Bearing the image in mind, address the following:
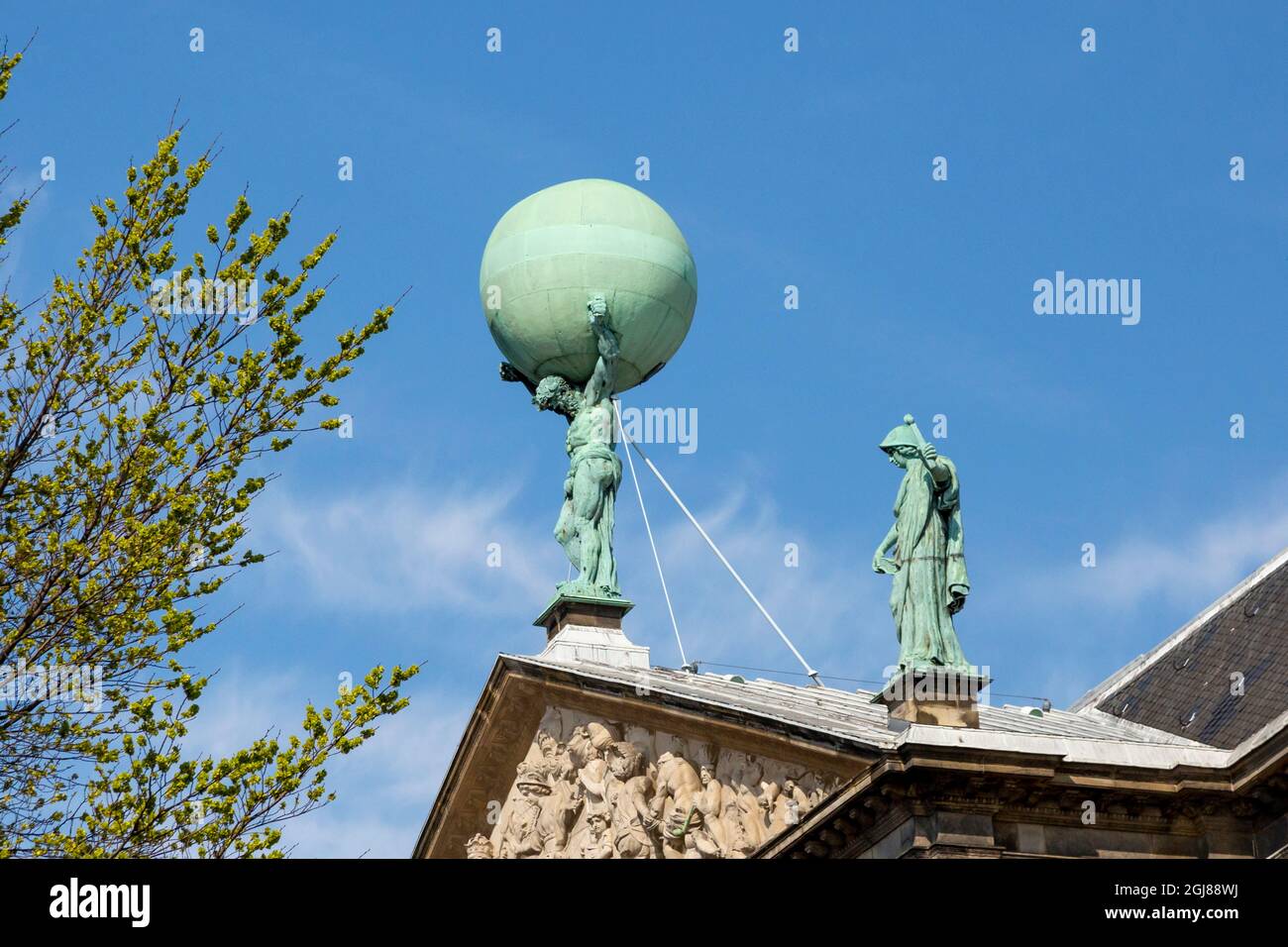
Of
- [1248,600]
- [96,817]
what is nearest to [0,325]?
[96,817]

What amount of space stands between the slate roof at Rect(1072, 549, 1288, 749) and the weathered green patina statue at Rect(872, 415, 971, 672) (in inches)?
223

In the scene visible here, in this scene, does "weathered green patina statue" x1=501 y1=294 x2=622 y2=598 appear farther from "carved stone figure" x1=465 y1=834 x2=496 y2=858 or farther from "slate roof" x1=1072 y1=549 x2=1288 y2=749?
"slate roof" x1=1072 y1=549 x2=1288 y2=749

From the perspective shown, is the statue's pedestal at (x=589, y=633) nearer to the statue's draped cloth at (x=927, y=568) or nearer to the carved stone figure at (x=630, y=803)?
the carved stone figure at (x=630, y=803)

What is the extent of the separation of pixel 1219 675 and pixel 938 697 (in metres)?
9.64

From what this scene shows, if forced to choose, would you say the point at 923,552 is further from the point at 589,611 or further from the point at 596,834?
the point at 589,611

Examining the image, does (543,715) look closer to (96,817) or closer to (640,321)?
(640,321)

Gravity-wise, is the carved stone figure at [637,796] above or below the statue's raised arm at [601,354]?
below

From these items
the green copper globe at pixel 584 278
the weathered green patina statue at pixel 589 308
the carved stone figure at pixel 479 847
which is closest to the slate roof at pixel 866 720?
the carved stone figure at pixel 479 847

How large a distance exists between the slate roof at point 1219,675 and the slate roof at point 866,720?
1.35 ft

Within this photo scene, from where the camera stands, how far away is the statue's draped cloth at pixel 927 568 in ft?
103

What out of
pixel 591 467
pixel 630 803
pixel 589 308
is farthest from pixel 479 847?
pixel 589 308

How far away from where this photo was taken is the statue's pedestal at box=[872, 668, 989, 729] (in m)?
30.8

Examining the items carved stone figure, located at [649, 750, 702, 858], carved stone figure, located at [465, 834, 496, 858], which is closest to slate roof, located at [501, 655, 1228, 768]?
carved stone figure, located at [649, 750, 702, 858]

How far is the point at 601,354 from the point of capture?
149ft
